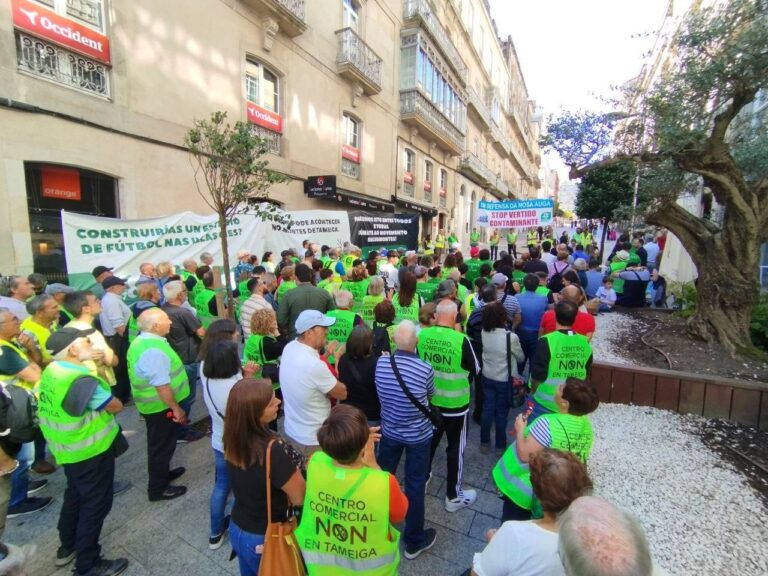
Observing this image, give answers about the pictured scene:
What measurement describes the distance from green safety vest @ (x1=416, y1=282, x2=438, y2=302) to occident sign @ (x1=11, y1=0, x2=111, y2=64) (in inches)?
295

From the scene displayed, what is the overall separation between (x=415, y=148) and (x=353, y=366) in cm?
1896

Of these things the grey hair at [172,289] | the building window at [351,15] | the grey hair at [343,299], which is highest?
the building window at [351,15]

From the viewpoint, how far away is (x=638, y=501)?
10.6ft

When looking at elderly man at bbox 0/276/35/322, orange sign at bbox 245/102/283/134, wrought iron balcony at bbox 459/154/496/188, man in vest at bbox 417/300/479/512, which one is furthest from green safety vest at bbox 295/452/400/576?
wrought iron balcony at bbox 459/154/496/188

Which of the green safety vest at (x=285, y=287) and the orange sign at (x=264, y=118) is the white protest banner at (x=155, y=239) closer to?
the green safety vest at (x=285, y=287)

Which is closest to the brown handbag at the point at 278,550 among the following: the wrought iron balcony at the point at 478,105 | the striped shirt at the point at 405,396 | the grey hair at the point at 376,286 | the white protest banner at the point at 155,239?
the striped shirt at the point at 405,396

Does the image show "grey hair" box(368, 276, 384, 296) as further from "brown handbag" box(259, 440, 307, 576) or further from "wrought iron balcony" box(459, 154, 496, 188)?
"wrought iron balcony" box(459, 154, 496, 188)

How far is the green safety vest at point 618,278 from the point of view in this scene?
29.3 ft

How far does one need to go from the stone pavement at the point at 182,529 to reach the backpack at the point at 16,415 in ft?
3.55

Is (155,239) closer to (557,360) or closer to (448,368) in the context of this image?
(448,368)

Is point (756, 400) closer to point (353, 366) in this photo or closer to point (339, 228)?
point (353, 366)

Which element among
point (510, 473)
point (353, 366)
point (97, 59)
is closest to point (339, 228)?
point (97, 59)

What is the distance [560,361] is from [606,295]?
5.93m

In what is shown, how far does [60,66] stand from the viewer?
7062 mm
